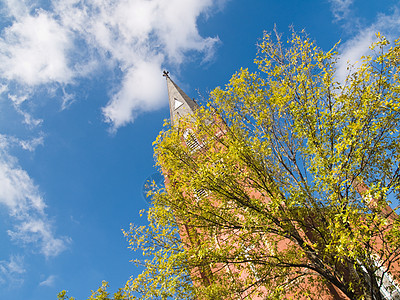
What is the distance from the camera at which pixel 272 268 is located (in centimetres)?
713

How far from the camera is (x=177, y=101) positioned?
2502 centimetres

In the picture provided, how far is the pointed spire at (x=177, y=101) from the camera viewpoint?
2292cm

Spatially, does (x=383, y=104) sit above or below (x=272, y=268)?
above

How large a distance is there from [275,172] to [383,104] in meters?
3.15

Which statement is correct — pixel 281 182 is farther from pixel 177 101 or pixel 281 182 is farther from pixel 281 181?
pixel 177 101

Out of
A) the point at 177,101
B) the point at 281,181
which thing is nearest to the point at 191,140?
the point at 281,181

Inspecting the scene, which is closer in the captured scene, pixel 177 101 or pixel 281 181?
pixel 281 181

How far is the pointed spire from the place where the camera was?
2292 centimetres

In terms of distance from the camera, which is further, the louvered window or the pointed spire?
the pointed spire

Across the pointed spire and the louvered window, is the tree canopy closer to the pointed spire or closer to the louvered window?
the louvered window

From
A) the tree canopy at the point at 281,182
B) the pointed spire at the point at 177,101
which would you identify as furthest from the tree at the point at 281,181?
the pointed spire at the point at 177,101

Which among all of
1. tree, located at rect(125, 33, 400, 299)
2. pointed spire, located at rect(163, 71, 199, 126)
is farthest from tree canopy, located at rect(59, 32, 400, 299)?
pointed spire, located at rect(163, 71, 199, 126)

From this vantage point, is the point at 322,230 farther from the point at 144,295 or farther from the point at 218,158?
the point at 144,295

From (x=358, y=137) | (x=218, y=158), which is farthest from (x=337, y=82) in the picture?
(x=218, y=158)
